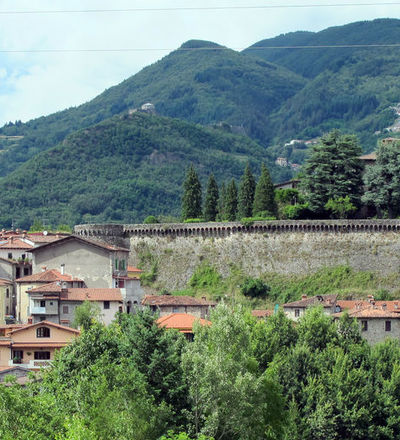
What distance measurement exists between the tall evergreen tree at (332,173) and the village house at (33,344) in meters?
54.9

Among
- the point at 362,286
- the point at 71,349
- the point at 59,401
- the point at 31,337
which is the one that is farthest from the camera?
the point at 362,286

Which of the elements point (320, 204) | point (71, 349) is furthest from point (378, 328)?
point (71, 349)

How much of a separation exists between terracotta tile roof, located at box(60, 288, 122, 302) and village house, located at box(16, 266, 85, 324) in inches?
107

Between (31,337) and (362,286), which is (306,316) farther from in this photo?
(362,286)

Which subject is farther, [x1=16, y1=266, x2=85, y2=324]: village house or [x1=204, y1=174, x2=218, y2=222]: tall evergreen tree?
[x1=204, y1=174, x2=218, y2=222]: tall evergreen tree

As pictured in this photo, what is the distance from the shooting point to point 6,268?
11012 cm

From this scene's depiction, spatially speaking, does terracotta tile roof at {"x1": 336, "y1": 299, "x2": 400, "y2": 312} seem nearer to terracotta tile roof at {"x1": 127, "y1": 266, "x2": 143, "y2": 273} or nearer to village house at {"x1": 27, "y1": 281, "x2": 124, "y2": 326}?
village house at {"x1": 27, "y1": 281, "x2": 124, "y2": 326}

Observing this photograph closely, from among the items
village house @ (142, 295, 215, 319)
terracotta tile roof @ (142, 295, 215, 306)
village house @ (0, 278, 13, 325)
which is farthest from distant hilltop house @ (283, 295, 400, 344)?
village house @ (0, 278, 13, 325)

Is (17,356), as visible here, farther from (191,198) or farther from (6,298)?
(191,198)

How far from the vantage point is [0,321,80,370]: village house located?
76125 millimetres

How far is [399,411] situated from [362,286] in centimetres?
4037

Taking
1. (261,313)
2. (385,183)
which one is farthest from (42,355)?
(385,183)

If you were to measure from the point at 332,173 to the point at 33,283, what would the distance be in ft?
148

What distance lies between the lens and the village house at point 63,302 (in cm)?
8788
